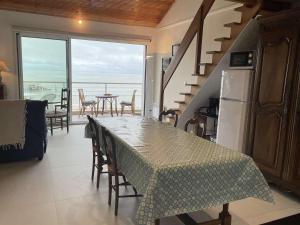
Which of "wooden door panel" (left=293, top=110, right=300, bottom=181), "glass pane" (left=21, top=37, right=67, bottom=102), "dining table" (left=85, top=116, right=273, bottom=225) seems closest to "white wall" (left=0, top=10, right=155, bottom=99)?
"glass pane" (left=21, top=37, right=67, bottom=102)

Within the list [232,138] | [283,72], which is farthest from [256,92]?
[232,138]

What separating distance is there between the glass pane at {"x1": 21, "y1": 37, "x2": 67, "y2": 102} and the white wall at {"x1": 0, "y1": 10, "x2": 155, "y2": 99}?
26 cm

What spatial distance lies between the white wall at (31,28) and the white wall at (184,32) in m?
1.10

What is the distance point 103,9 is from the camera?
6.29m

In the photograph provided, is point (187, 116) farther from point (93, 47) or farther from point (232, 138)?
point (93, 47)

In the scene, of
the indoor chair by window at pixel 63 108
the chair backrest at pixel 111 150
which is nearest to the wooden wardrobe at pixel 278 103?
the chair backrest at pixel 111 150

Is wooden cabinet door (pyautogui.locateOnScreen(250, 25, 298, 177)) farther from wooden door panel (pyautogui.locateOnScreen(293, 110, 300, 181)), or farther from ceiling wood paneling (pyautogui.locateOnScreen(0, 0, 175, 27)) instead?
ceiling wood paneling (pyautogui.locateOnScreen(0, 0, 175, 27))

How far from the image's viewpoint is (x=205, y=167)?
182 centimetres

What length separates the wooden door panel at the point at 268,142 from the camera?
3.07 meters

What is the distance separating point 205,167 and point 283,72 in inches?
71.8

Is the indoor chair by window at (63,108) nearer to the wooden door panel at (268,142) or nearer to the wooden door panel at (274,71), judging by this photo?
→ the wooden door panel at (268,142)

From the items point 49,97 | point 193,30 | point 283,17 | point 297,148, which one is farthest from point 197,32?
point 49,97

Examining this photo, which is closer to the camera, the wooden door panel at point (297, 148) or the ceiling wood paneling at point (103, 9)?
the wooden door panel at point (297, 148)

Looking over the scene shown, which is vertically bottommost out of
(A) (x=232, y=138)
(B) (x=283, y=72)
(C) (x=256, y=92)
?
(A) (x=232, y=138)
